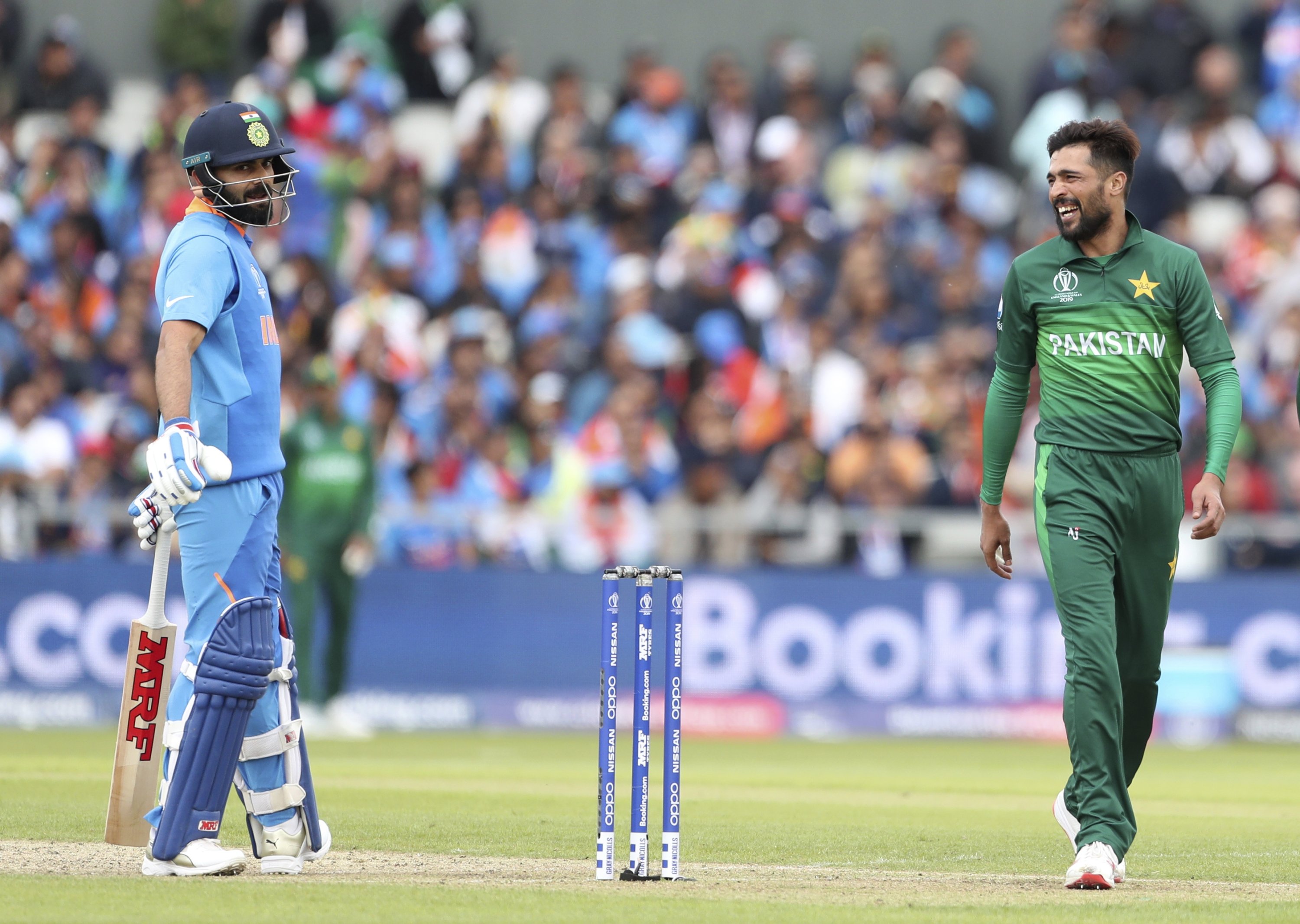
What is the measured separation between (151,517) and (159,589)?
38 centimetres

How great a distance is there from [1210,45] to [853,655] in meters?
9.00

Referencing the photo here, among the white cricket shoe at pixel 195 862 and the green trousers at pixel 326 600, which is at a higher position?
the green trousers at pixel 326 600

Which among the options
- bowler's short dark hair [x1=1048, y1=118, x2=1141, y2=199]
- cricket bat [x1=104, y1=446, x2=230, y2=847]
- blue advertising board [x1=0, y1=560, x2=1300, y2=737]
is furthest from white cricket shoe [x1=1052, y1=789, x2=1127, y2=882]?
blue advertising board [x1=0, y1=560, x2=1300, y2=737]

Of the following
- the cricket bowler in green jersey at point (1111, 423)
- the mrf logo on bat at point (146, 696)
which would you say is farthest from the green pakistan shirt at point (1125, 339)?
the mrf logo on bat at point (146, 696)

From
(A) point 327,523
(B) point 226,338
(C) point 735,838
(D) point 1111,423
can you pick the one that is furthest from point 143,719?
(A) point 327,523

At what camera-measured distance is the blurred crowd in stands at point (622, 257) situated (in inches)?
681

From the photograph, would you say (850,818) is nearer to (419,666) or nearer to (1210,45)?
(419,666)

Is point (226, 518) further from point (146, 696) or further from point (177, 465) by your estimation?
point (146, 696)

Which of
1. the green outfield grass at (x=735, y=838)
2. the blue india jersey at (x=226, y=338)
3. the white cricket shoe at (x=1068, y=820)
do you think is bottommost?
the green outfield grass at (x=735, y=838)

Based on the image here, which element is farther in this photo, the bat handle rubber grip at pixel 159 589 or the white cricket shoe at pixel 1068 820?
the white cricket shoe at pixel 1068 820

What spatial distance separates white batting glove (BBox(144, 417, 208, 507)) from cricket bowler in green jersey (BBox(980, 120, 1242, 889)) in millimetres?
→ 3079

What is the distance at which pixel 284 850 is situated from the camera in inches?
281

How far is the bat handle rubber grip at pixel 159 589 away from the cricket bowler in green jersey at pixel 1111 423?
3196 mm

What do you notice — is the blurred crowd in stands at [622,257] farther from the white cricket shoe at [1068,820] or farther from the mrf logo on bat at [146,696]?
the mrf logo on bat at [146,696]
